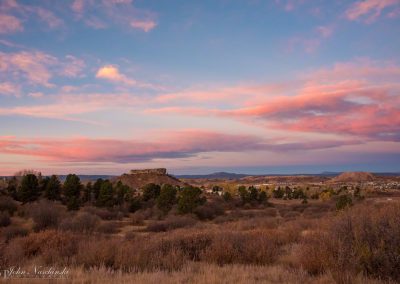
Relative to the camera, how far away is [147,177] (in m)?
130

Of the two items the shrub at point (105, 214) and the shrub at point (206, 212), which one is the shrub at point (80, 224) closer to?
the shrub at point (105, 214)

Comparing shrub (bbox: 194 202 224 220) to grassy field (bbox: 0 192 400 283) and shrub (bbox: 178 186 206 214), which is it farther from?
grassy field (bbox: 0 192 400 283)

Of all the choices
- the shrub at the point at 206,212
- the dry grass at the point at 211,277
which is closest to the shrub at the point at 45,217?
the shrub at the point at 206,212

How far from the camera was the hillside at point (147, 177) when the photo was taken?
12375 cm

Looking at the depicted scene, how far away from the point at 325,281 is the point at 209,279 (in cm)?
223

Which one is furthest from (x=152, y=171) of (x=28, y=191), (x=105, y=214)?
(x=105, y=214)

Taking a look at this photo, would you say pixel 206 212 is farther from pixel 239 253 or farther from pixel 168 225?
pixel 239 253

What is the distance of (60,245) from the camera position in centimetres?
1155

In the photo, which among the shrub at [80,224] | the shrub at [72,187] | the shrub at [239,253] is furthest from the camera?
the shrub at [72,187]

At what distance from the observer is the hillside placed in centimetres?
12375

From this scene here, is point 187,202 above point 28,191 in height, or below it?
below

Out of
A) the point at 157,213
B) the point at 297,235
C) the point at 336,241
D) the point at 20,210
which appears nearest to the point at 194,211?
the point at 157,213

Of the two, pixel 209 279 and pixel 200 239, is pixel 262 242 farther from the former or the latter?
pixel 209 279

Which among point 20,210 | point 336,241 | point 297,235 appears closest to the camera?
point 336,241
